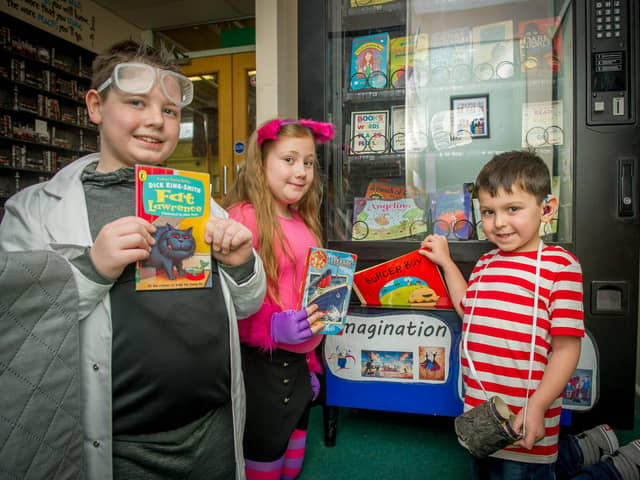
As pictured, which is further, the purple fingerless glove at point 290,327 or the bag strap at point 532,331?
the purple fingerless glove at point 290,327

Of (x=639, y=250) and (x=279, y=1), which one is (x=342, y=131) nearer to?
(x=279, y=1)

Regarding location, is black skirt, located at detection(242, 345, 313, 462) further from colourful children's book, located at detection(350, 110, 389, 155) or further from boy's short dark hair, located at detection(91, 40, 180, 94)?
colourful children's book, located at detection(350, 110, 389, 155)

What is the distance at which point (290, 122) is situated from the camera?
1.37 m

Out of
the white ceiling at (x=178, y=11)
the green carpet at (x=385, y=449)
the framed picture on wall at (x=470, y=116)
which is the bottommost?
Answer: the green carpet at (x=385, y=449)

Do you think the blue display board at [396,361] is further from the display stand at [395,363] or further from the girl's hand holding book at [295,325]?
the girl's hand holding book at [295,325]

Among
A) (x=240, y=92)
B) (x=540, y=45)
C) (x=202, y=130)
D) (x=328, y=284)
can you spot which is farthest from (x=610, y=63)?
(x=202, y=130)

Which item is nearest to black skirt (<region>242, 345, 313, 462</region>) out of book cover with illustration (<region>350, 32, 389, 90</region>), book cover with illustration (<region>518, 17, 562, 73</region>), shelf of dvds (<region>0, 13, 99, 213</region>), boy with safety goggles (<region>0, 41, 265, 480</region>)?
boy with safety goggles (<region>0, 41, 265, 480</region>)

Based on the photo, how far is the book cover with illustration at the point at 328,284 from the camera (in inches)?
49.0

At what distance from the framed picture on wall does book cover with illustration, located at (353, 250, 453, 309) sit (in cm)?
73

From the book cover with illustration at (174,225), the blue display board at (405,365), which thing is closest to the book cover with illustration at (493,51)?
the blue display board at (405,365)

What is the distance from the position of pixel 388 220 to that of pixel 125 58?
1198 mm

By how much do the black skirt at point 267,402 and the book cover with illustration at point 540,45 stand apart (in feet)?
5.28

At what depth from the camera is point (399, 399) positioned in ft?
5.44

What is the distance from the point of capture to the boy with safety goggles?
0.79 meters
